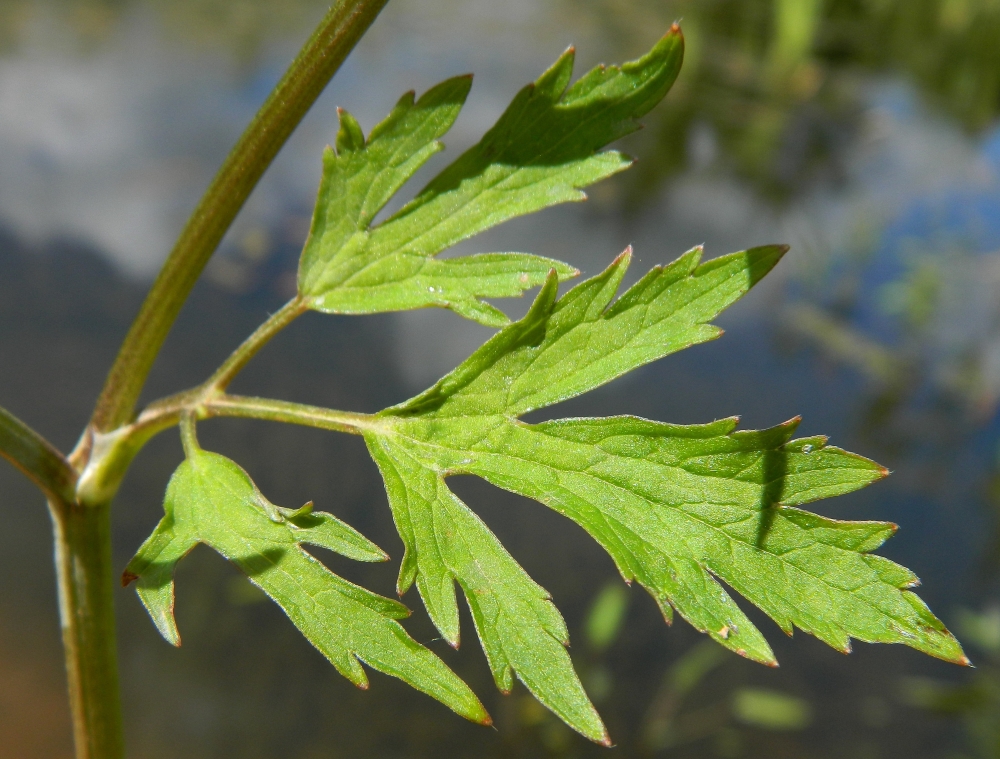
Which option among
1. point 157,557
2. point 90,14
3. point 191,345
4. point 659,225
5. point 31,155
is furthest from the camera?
point 90,14

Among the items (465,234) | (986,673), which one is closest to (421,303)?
(465,234)

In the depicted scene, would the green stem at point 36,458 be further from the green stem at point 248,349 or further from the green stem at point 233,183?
the green stem at point 248,349

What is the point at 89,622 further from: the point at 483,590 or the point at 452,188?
the point at 452,188

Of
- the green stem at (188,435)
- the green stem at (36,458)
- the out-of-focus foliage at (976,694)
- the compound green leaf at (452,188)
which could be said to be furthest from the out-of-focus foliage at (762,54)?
the green stem at (36,458)

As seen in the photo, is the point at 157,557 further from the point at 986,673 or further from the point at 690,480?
the point at 986,673

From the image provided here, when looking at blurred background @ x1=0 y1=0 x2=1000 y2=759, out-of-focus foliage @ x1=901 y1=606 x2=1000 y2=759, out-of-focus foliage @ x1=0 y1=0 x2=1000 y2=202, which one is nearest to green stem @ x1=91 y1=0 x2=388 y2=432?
blurred background @ x1=0 y1=0 x2=1000 y2=759

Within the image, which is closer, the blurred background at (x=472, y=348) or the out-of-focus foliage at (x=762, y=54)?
the blurred background at (x=472, y=348)

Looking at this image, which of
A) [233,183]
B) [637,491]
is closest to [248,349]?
[233,183]
